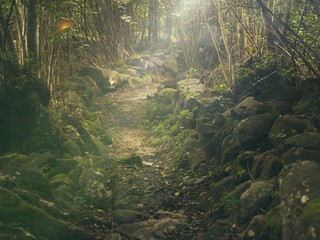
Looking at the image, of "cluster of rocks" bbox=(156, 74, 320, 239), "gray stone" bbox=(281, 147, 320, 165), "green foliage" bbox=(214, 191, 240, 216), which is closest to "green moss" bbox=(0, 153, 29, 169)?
"cluster of rocks" bbox=(156, 74, 320, 239)

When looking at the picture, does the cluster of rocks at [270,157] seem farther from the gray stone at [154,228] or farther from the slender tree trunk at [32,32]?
the slender tree trunk at [32,32]

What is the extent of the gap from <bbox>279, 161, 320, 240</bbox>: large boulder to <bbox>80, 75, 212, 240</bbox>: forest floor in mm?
1444

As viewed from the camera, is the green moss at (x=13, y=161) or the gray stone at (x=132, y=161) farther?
the gray stone at (x=132, y=161)

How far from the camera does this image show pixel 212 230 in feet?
16.9

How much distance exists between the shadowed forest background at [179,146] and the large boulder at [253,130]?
19 mm

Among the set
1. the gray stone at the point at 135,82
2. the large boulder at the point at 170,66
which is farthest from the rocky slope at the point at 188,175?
the large boulder at the point at 170,66

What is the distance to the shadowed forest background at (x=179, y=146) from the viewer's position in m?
4.71

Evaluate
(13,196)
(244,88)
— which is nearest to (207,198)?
(13,196)

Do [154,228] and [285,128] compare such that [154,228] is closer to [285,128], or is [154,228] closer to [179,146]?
[285,128]

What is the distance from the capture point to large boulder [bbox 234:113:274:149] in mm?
6367

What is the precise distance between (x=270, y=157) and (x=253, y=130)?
0.88 metres

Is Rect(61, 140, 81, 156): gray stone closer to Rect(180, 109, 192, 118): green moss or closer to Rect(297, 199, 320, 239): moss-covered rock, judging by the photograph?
Rect(180, 109, 192, 118): green moss

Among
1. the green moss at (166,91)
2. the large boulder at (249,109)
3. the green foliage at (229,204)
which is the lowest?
the green foliage at (229,204)

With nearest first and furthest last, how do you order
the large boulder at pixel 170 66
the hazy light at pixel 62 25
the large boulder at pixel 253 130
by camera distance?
the large boulder at pixel 253 130, the hazy light at pixel 62 25, the large boulder at pixel 170 66
